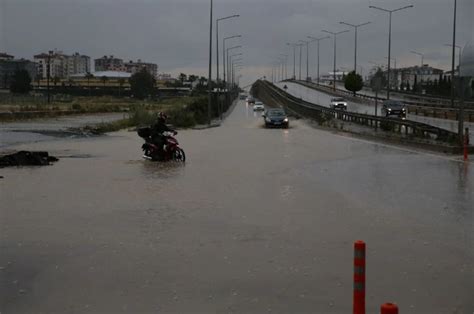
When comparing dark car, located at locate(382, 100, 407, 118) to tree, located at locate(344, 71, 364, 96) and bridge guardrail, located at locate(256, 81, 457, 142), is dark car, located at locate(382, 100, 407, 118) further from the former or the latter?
tree, located at locate(344, 71, 364, 96)

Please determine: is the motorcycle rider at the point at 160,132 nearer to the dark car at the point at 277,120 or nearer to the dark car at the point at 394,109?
the dark car at the point at 277,120

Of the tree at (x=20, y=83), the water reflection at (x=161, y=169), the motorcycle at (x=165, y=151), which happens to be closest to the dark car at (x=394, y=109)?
the motorcycle at (x=165, y=151)

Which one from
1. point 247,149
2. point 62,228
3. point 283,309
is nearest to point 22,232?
point 62,228

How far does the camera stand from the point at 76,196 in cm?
1398

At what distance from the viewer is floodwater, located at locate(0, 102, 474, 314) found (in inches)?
268

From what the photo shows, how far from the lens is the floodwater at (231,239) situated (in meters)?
6.81

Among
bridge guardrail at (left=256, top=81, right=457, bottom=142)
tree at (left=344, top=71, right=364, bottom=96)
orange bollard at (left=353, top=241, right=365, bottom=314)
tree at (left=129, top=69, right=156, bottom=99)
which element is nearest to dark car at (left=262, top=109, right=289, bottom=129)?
bridge guardrail at (left=256, top=81, right=457, bottom=142)

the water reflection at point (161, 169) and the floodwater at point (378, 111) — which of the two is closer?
the water reflection at point (161, 169)

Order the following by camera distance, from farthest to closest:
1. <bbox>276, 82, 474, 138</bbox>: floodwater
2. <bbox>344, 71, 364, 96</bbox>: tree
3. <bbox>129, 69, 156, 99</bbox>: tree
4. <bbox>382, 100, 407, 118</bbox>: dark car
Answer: <bbox>129, 69, 156, 99</bbox>: tree
<bbox>344, 71, 364, 96</bbox>: tree
<bbox>382, 100, 407, 118</bbox>: dark car
<bbox>276, 82, 474, 138</bbox>: floodwater

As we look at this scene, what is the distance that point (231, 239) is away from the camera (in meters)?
9.63

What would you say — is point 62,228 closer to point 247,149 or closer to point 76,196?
point 76,196

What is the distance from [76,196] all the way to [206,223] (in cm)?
422

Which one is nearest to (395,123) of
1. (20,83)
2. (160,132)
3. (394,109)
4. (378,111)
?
(160,132)

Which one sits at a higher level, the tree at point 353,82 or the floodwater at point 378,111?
the tree at point 353,82
